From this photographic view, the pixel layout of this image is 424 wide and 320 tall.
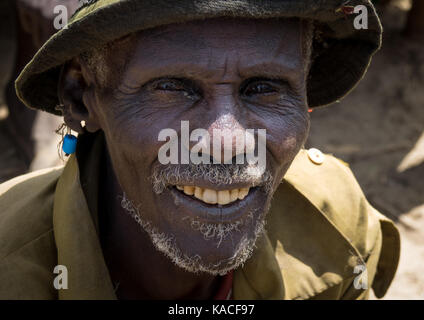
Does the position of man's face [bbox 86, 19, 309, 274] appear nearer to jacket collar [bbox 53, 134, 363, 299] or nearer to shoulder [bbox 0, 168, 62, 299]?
jacket collar [bbox 53, 134, 363, 299]

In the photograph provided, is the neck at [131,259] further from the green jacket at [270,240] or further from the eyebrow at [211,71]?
the eyebrow at [211,71]

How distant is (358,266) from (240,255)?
0.81 m

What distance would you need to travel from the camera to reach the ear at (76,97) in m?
1.99

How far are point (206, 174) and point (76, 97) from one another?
61 centimetres

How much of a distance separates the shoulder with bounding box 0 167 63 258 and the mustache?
55 cm

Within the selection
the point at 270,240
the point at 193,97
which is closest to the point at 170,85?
the point at 193,97

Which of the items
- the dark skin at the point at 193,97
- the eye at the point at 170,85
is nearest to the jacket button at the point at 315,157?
the dark skin at the point at 193,97

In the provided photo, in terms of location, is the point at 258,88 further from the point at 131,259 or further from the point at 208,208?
the point at 131,259

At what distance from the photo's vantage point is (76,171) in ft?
6.89

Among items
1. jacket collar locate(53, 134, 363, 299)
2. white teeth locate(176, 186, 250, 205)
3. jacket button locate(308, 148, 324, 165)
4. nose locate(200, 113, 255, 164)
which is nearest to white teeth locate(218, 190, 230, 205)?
white teeth locate(176, 186, 250, 205)

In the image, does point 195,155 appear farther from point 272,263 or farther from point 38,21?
point 38,21

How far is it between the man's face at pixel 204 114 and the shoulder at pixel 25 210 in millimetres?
389

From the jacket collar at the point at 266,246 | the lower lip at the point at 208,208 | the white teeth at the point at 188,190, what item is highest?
the white teeth at the point at 188,190

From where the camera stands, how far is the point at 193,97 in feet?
5.88
